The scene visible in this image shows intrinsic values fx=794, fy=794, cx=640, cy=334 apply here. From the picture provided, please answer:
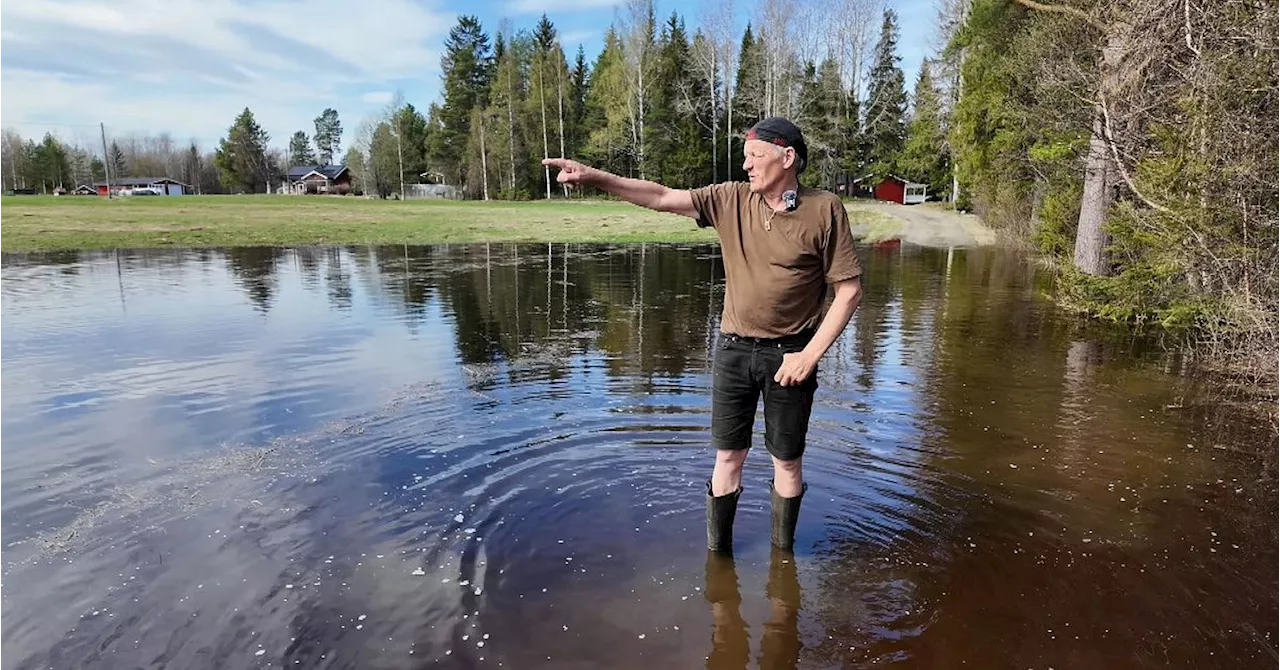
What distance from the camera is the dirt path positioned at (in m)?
26.0

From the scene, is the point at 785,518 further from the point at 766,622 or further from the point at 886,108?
the point at 886,108

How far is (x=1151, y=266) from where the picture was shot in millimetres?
8609

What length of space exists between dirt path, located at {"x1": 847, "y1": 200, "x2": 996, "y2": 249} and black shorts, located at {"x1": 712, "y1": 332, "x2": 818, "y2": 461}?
72.2ft

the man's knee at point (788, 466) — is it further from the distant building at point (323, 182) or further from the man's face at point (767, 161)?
the distant building at point (323, 182)

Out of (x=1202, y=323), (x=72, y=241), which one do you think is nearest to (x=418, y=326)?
(x=1202, y=323)

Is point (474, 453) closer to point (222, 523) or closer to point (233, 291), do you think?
point (222, 523)

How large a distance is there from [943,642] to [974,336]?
6.96 m

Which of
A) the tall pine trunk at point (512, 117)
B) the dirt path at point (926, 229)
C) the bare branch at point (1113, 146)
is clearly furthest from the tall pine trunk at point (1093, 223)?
the tall pine trunk at point (512, 117)

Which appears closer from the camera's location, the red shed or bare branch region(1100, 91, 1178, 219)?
bare branch region(1100, 91, 1178, 219)

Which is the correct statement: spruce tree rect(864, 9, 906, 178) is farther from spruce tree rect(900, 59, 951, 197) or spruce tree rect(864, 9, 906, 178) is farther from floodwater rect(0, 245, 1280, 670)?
floodwater rect(0, 245, 1280, 670)

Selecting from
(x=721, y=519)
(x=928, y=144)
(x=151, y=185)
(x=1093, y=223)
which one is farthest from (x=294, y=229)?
(x=151, y=185)

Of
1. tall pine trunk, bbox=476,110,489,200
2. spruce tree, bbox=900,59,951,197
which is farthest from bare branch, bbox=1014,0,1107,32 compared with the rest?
tall pine trunk, bbox=476,110,489,200

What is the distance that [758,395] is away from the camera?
3.72 meters

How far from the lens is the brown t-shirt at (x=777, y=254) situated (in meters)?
3.45
